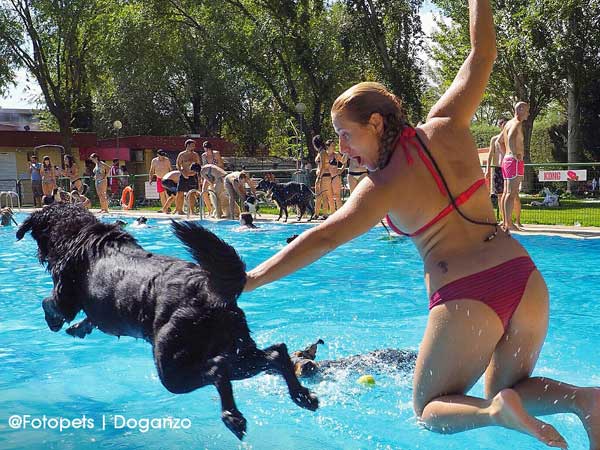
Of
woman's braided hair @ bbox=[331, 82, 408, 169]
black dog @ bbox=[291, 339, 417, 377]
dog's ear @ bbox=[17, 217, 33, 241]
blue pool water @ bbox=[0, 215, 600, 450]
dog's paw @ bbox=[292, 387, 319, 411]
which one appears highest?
woman's braided hair @ bbox=[331, 82, 408, 169]

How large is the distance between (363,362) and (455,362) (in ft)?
8.33

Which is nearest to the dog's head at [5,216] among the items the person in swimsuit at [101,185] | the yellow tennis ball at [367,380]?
the person in swimsuit at [101,185]

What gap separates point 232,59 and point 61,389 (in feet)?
81.0

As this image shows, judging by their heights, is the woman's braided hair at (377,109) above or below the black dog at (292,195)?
above

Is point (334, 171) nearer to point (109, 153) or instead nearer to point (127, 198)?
point (127, 198)

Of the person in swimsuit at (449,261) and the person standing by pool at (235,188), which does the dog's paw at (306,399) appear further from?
the person standing by pool at (235,188)

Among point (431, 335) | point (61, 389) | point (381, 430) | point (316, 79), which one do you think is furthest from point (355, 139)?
point (316, 79)

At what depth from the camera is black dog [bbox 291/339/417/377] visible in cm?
471

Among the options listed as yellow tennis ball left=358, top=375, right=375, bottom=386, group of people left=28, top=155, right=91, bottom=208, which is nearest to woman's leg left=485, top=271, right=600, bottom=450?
yellow tennis ball left=358, top=375, right=375, bottom=386

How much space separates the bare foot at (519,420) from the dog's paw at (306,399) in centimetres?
106

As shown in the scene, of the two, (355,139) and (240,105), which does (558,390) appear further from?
(240,105)

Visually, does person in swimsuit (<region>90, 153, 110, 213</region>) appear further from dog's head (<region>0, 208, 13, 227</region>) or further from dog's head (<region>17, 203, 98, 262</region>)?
dog's head (<region>17, 203, 98, 262</region>)

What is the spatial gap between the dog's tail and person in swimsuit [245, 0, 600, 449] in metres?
0.06

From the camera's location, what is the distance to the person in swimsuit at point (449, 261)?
243cm
